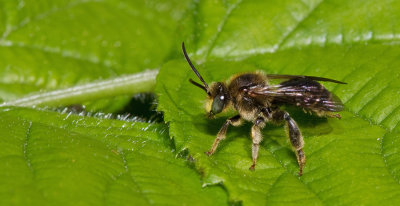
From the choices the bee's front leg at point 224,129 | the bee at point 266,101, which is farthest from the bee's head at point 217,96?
the bee's front leg at point 224,129

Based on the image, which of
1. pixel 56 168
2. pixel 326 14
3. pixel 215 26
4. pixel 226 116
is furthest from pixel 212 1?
pixel 56 168

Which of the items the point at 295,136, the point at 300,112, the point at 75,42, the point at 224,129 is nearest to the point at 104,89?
the point at 75,42

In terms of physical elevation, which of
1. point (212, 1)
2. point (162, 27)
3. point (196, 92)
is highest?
point (212, 1)

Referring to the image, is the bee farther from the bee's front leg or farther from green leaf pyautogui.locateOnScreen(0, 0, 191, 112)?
green leaf pyautogui.locateOnScreen(0, 0, 191, 112)

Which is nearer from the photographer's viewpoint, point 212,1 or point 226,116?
point 226,116

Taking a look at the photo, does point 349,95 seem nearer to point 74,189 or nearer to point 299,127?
point 299,127

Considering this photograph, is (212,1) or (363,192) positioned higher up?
(212,1)
